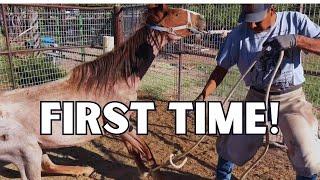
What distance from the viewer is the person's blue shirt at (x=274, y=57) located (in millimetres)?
2697

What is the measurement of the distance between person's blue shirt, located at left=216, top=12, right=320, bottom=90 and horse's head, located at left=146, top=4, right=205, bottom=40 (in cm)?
80

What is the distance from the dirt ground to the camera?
12.8 feet

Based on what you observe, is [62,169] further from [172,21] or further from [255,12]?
[255,12]

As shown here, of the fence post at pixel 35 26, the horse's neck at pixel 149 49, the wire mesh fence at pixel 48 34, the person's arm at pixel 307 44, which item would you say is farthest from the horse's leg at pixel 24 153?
the fence post at pixel 35 26

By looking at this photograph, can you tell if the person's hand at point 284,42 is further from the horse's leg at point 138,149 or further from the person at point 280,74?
the horse's leg at point 138,149

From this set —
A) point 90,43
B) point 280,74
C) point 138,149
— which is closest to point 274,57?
point 280,74

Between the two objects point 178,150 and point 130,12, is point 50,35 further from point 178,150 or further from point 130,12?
point 178,150

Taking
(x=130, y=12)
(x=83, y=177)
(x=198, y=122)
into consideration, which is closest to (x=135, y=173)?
(x=83, y=177)

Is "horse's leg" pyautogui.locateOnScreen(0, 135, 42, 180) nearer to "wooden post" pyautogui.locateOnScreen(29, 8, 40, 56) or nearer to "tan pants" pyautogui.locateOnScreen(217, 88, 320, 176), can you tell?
"tan pants" pyautogui.locateOnScreen(217, 88, 320, 176)

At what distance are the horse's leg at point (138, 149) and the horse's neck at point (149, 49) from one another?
638 millimetres

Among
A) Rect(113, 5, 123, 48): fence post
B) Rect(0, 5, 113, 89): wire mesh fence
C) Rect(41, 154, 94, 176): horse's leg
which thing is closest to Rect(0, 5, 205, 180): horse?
Rect(41, 154, 94, 176): horse's leg

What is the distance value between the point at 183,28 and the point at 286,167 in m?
1.90

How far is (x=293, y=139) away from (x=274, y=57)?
606 mm

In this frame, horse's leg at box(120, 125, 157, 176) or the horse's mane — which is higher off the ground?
the horse's mane
